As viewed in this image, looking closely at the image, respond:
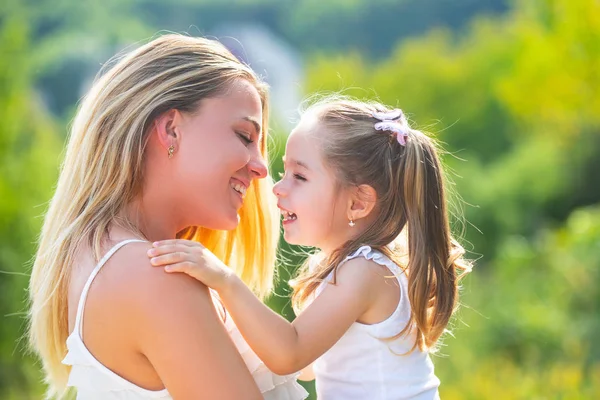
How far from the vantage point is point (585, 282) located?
25.5 feet

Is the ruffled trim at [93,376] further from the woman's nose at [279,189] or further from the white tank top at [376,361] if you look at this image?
the woman's nose at [279,189]

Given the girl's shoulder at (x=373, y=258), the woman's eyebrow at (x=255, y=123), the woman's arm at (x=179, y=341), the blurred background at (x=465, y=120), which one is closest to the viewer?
the woman's arm at (x=179, y=341)

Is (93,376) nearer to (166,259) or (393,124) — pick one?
(166,259)

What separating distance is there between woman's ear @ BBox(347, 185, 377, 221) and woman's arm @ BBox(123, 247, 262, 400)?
2.31 ft

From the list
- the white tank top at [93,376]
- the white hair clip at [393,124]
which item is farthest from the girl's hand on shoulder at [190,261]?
the white hair clip at [393,124]

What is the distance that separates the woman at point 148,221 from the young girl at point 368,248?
0.16 metres

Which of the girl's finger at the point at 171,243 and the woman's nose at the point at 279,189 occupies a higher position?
the girl's finger at the point at 171,243

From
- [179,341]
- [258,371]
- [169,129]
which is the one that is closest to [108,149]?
[169,129]

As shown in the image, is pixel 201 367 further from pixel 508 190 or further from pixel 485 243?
pixel 508 190

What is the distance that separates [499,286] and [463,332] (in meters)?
1.58

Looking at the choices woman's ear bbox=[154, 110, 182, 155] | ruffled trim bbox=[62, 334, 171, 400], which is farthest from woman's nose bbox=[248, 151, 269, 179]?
ruffled trim bbox=[62, 334, 171, 400]

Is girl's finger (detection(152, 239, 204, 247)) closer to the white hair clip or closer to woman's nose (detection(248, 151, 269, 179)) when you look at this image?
woman's nose (detection(248, 151, 269, 179))

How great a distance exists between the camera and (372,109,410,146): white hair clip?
8.37 feet

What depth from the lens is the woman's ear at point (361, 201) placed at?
254 centimetres
